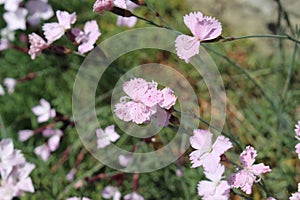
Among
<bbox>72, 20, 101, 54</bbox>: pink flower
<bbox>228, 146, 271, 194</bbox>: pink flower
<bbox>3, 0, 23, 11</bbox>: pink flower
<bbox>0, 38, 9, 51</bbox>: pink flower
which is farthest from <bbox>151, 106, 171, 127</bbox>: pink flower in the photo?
<bbox>0, 38, 9, 51</bbox>: pink flower

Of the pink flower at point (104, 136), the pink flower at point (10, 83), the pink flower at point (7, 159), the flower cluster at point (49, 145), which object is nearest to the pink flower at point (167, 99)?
the pink flower at point (104, 136)

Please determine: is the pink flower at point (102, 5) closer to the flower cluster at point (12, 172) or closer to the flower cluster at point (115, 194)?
the flower cluster at point (12, 172)

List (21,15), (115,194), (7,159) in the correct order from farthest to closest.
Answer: (21,15) → (115,194) → (7,159)

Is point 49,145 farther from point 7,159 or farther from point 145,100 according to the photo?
point 145,100

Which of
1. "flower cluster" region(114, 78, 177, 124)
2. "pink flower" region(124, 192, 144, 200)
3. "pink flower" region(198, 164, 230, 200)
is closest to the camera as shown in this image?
"flower cluster" region(114, 78, 177, 124)

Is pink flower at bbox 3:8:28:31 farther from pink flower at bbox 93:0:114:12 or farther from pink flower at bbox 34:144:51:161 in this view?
pink flower at bbox 93:0:114:12

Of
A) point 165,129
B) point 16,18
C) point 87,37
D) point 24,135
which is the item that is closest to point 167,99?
point 87,37

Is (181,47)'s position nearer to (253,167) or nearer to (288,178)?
(253,167)

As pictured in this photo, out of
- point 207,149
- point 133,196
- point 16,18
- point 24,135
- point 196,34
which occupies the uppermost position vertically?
point 196,34
